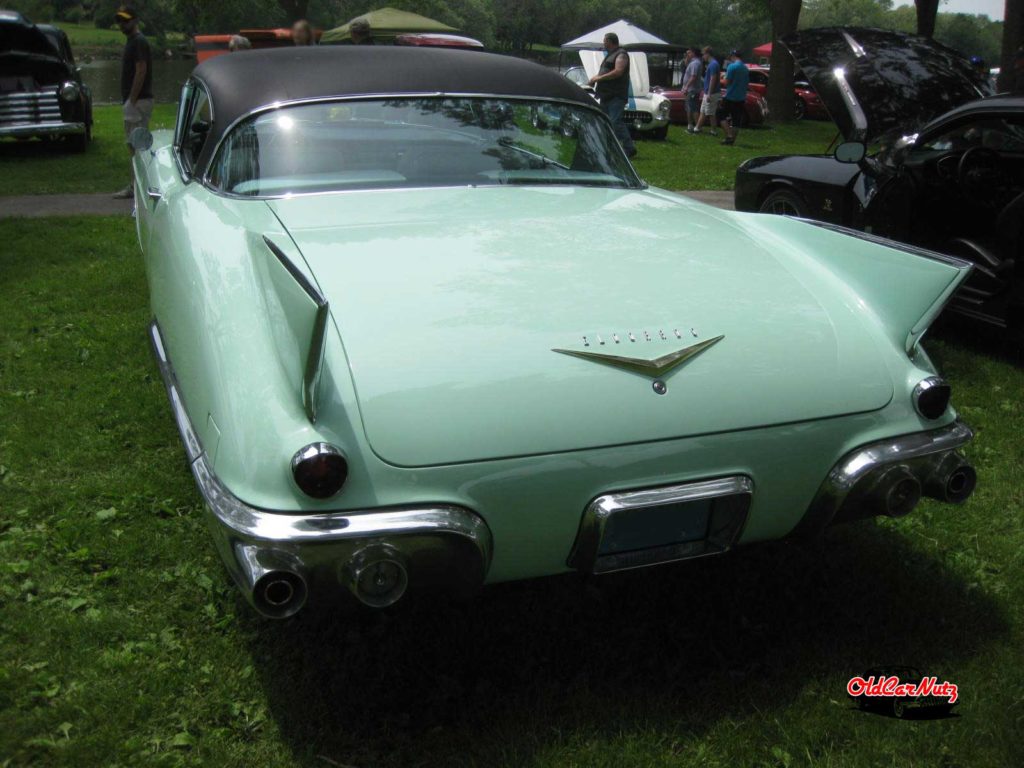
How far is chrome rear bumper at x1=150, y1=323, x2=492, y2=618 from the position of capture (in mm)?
1978

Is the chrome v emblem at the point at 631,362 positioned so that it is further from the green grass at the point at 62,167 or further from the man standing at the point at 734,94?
the man standing at the point at 734,94

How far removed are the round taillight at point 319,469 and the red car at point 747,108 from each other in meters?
18.9

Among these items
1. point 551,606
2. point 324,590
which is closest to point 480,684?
point 551,606

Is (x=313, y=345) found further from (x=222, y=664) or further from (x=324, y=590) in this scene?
(x=222, y=664)

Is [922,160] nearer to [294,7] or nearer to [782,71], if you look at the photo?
[782,71]

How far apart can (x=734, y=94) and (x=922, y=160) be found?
12.3 m

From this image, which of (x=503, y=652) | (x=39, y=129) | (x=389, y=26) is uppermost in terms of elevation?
(x=503, y=652)

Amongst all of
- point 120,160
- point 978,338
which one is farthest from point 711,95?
point 978,338

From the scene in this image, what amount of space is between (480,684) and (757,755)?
28.2 inches

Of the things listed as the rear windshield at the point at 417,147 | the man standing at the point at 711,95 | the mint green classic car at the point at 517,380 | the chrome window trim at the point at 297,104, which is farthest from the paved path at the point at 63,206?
the man standing at the point at 711,95

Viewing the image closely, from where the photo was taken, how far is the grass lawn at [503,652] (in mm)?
2277

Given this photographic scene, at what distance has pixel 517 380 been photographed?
7.13 ft

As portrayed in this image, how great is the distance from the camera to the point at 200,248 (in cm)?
280

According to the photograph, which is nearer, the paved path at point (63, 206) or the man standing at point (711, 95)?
the paved path at point (63, 206)
